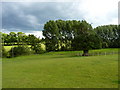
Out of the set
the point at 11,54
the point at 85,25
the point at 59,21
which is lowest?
the point at 11,54

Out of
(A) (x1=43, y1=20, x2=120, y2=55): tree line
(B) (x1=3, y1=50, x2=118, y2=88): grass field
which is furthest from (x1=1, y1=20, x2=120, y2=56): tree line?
(B) (x1=3, y1=50, x2=118, y2=88): grass field

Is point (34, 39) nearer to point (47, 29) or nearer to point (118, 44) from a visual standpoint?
point (47, 29)

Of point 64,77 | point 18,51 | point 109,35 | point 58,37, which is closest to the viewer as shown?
point 64,77

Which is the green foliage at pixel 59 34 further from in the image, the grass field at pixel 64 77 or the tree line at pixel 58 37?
the grass field at pixel 64 77

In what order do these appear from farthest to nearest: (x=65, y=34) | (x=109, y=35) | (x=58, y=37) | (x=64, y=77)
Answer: (x=109, y=35) → (x=65, y=34) → (x=58, y=37) → (x=64, y=77)

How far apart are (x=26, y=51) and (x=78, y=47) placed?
22095 millimetres

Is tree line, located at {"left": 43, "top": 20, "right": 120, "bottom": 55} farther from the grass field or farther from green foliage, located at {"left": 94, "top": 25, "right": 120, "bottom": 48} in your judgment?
the grass field

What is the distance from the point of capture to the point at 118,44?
6256 centimetres

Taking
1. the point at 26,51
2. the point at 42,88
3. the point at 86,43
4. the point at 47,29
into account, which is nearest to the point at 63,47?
the point at 47,29

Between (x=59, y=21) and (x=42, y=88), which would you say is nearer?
→ (x=42, y=88)

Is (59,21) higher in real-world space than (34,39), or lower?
higher

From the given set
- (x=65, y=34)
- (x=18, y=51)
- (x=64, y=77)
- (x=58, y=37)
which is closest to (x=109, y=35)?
(x=65, y=34)

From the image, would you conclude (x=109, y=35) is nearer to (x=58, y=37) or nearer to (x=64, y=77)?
(x=58, y=37)

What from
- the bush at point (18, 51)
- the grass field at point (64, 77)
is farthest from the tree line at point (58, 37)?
the grass field at point (64, 77)
